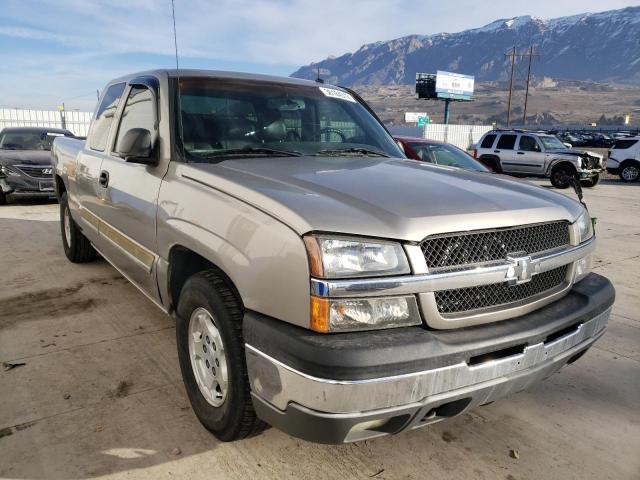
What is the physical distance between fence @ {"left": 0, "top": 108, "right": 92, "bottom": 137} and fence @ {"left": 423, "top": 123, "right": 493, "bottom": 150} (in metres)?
24.4

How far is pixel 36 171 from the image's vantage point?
9.80m

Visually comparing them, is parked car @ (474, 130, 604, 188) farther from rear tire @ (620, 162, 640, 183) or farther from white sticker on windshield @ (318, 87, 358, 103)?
white sticker on windshield @ (318, 87, 358, 103)

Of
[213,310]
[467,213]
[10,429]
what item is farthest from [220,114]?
[10,429]

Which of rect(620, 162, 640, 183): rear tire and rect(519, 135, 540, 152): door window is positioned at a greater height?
rect(519, 135, 540, 152): door window

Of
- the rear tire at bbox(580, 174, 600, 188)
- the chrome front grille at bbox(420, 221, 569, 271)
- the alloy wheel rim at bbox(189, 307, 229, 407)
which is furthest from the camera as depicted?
the rear tire at bbox(580, 174, 600, 188)

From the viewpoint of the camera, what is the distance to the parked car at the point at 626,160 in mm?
19172

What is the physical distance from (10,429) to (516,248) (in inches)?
101

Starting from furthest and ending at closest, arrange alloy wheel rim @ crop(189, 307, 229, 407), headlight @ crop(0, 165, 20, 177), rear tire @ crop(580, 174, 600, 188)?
rear tire @ crop(580, 174, 600, 188)
headlight @ crop(0, 165, 20, 177)
alloy wheel rim @ crop(189, 307, 229, 407)

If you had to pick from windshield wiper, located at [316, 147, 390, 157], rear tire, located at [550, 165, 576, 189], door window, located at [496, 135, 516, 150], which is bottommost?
rear tire, located at [550, 165, 576, 189]

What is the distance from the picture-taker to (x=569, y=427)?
278cm

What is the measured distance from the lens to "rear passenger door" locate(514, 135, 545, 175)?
54.6ft

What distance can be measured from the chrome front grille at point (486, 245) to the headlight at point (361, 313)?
19 cm

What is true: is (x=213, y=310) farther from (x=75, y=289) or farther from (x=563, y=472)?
(x=75, y=289)

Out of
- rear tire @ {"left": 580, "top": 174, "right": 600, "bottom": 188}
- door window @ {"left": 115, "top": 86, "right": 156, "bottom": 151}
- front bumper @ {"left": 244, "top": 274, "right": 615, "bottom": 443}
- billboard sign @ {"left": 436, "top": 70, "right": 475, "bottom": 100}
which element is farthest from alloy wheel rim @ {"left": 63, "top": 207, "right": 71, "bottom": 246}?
billboard sign @ {"left": 436, "top": 70, "right": 475, "bottom": 100}
